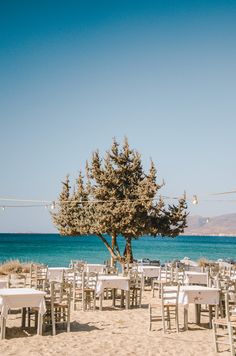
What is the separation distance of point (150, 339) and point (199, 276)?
23.1 ft

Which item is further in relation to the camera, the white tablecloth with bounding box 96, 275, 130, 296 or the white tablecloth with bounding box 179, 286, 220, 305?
the white tablecloth with bounding box 96, 275, 130, 296

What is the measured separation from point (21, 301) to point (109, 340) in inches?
87.8

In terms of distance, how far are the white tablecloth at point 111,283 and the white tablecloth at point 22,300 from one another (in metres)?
3.89

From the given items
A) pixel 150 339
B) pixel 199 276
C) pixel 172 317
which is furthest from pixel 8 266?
pixel 150 339

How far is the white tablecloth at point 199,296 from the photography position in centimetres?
1148

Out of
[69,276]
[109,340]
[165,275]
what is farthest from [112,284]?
[109,340]

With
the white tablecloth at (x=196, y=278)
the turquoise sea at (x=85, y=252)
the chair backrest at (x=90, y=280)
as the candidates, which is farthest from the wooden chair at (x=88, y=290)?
the turquoise sea at (x=85, y=252)

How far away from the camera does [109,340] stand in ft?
33.2

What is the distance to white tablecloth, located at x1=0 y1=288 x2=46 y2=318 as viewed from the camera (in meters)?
10.2

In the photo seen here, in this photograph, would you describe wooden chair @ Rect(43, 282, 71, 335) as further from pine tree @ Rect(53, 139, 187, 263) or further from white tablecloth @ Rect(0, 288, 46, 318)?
pine tree @ Rect(53, 139, 187, 263)

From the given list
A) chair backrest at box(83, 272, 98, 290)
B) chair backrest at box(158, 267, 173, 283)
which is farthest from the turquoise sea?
chair backrest at box(83, 272, 98, 290)

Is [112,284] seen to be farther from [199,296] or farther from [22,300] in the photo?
[22,300]

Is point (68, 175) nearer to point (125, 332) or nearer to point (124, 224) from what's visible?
point (124, 224)

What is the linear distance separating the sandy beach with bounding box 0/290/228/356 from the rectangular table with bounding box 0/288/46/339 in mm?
460
